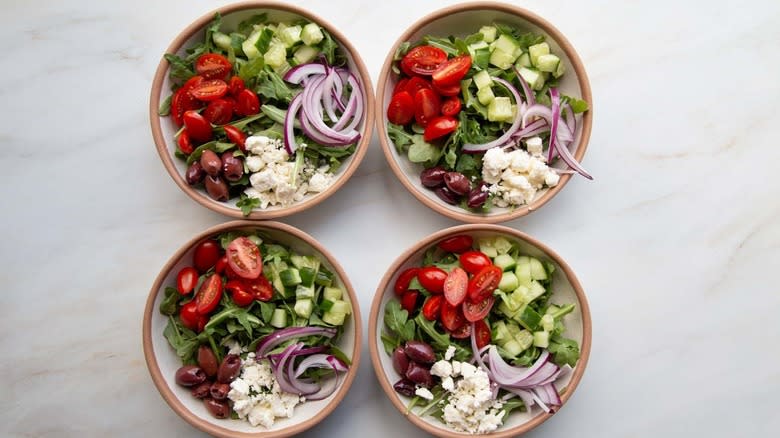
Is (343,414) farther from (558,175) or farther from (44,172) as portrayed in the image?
(44,172)

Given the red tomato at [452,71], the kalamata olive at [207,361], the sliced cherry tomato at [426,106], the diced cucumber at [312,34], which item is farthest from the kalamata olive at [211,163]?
the red tomato at [452,71]

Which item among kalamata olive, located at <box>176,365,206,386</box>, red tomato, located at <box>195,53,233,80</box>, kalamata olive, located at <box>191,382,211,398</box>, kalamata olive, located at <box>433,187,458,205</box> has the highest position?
red tomato, located at <box>195,53,233,80</box>

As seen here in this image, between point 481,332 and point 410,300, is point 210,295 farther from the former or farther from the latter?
point 481,332

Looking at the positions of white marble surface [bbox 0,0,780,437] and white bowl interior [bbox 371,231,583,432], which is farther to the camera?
white marble surface [bbox 0,0,780,437]

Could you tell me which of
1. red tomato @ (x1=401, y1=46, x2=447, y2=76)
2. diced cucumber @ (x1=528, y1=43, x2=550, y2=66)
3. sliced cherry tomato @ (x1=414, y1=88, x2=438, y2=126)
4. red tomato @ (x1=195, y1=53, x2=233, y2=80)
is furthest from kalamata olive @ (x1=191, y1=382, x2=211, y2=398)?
diced cucumber @ (x1=528, y1=43, x2=550, y2=66)

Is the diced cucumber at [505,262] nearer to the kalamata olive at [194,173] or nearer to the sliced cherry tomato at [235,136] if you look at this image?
the sliced cherry tomato at [235,136]

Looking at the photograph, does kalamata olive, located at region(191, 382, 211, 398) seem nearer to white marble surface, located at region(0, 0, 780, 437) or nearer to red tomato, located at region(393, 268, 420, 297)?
white marble surface, located at region(0, 0, 780, 437)

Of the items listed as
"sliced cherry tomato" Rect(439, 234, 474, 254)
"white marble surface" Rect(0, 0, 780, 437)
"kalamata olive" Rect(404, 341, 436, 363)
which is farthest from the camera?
"white marble surface" Rect(0, 0, 780, 437)
